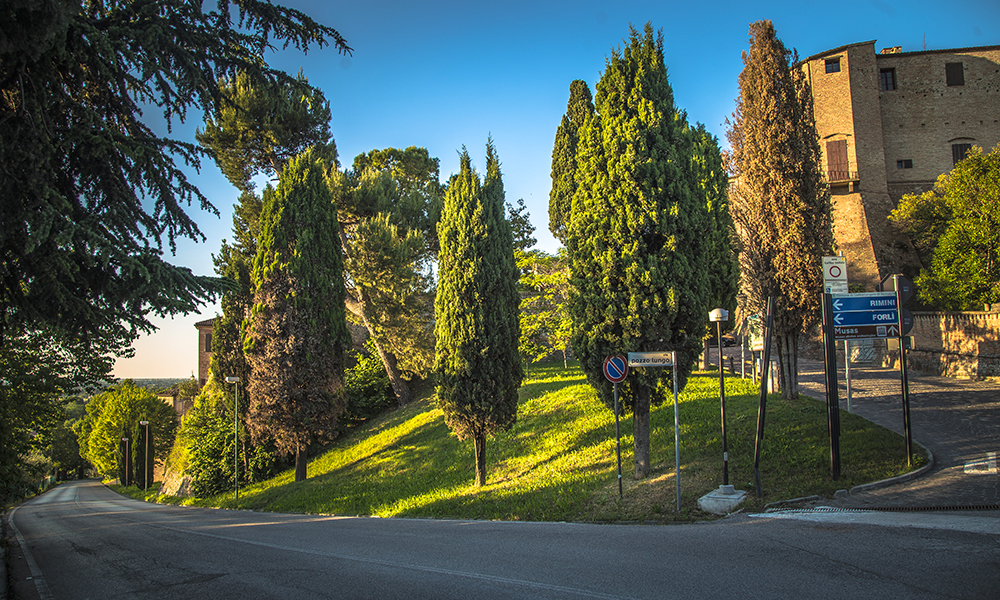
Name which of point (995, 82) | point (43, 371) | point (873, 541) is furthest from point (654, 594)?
point (995, 82)

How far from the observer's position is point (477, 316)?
48.3ft

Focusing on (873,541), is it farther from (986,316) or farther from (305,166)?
(305,166)

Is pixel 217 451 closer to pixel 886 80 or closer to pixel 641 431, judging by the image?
pixel 641 431

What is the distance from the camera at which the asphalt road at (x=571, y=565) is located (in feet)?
16.5

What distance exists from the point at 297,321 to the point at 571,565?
18656mm

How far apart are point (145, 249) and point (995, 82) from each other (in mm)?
46904

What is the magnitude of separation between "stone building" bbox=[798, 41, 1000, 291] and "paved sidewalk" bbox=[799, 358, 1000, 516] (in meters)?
18.1

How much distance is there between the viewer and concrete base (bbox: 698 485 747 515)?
881 centimetres

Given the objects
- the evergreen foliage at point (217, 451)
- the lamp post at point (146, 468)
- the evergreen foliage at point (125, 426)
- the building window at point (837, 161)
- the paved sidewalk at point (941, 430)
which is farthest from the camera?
the evergreen foliage at point (125, 426)

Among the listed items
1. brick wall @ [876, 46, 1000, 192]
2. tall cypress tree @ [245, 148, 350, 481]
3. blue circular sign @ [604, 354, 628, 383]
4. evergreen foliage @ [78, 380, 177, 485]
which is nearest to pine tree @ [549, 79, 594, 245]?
tall cypress tree @ [245, 148, 350, 481]

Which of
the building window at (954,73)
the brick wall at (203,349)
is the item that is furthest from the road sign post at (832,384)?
the brick wall at (203,349)

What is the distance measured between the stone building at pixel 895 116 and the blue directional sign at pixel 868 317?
1051 inches

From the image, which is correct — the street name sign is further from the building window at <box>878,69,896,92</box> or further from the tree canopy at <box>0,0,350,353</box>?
the building window at <box>878,69,896,92</box>

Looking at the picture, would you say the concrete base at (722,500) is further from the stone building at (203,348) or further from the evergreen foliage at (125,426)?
the evergreen foliage at (125,426)
